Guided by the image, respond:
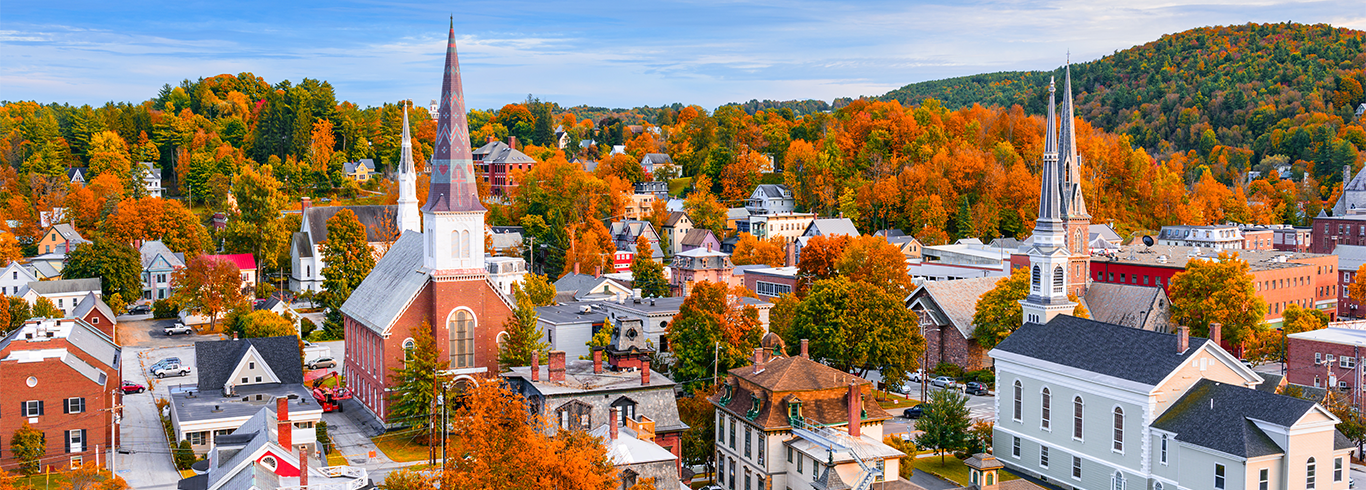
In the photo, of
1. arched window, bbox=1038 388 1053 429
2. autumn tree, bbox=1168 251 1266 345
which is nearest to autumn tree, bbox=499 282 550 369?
arched window, bbox=1038 388 1053 429

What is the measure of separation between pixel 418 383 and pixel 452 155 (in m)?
10.9

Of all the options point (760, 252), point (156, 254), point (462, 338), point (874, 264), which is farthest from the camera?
point (760, 252)

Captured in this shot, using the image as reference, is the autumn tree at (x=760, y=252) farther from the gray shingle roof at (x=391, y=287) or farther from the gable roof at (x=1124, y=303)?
the gray shingle roof at (x=391, y=287)

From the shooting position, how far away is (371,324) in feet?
177

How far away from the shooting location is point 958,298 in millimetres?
68500

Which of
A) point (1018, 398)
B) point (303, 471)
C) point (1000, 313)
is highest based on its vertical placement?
point (1000, 313)

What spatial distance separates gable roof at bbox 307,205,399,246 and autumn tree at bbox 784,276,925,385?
51865 millimetres

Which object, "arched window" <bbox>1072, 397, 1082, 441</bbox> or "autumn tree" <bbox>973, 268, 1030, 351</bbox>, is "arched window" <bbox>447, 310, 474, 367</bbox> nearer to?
"arched window" <bbox>1072, 397, 1082, 441</bbox>

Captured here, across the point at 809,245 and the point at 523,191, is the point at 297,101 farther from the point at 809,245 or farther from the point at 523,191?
the point at 809,245

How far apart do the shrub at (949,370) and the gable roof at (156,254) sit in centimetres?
5995

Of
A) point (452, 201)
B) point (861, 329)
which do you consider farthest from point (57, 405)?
point (861, 329)

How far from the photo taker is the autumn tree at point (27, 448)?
144 ft

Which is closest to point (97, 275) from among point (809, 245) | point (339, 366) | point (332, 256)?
point (332, 256)

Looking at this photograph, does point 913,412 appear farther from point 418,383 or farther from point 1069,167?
point 1069,167
